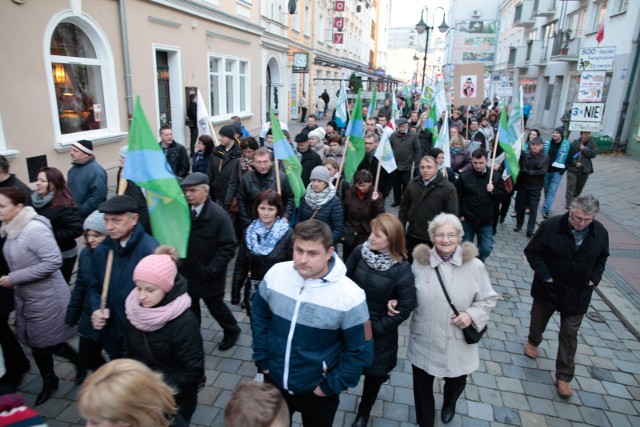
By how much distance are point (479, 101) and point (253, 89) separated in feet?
38.2

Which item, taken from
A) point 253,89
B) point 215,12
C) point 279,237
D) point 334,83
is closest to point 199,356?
point 279,237

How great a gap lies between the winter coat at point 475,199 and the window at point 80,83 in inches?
302

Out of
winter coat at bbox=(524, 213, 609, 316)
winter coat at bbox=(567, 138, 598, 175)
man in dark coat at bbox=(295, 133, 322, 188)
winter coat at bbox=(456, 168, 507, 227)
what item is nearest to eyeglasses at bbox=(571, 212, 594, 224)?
winter coat at bbox=(524, 213, 609, 316)

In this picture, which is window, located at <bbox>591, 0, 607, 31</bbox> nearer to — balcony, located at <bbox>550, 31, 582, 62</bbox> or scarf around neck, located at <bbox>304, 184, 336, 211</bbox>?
balcony, located at <bbox>550, 31, 582, 62</bbox>

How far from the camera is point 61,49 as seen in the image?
9031mm

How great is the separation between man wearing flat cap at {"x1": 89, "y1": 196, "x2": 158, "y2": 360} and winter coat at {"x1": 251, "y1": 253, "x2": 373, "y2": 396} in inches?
43.0

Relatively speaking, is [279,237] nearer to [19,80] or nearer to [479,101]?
[19,80]

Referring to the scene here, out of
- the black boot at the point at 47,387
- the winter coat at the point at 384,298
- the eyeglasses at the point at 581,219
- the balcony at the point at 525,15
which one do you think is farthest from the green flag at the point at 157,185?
the balcony at the point at 525,15

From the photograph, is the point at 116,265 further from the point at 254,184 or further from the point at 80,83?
the point at 80,83

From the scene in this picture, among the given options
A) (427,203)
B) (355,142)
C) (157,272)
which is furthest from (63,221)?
(355,142)

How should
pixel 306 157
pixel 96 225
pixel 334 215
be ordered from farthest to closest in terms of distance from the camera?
pixel 306 157
pixel 334 215
pixel 96 225

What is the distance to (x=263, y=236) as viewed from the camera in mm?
4160

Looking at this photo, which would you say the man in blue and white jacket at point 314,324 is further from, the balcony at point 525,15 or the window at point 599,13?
the balcony at point 525,15

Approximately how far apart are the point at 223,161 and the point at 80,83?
5.14m
